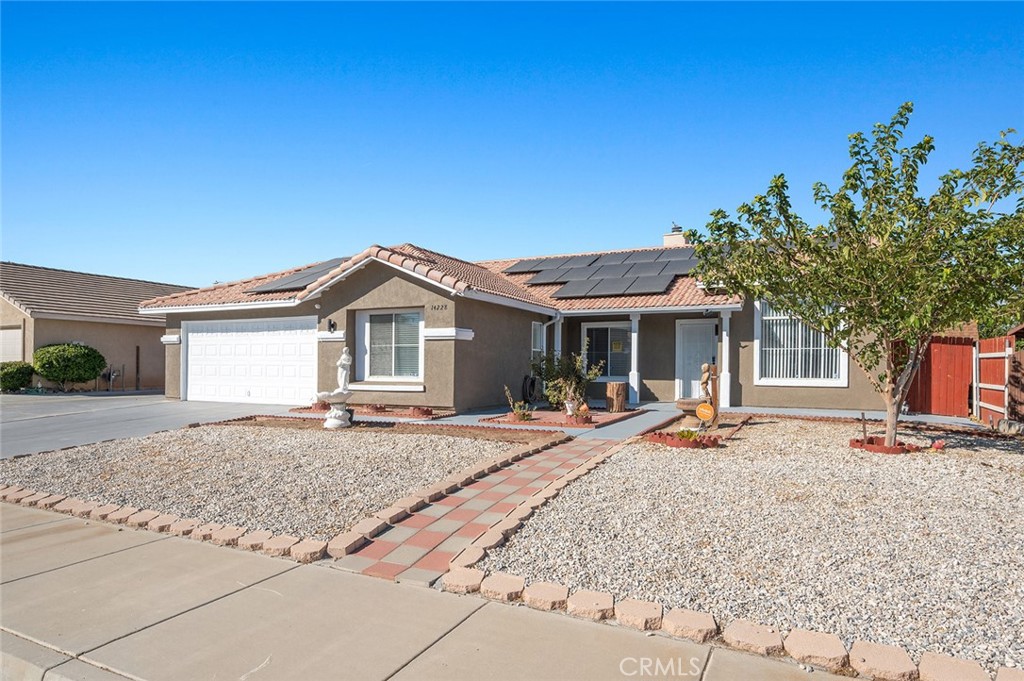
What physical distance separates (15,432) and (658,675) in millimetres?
12840

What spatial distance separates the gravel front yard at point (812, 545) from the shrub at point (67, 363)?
2124 centimetres

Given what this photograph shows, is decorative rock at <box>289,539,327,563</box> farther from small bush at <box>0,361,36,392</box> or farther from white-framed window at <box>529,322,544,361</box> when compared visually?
small bush at <box>0,361,36,392</box>

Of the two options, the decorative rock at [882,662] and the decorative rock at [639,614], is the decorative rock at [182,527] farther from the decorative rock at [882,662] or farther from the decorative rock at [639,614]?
the decorative rock at [882,662]

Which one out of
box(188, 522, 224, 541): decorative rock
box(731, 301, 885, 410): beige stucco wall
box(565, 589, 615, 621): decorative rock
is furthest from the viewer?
box(731, 301, 885, 410): beige stucco wall

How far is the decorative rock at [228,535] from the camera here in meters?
5.27

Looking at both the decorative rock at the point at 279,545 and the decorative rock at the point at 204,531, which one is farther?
the decorative rock at the point at 204,531

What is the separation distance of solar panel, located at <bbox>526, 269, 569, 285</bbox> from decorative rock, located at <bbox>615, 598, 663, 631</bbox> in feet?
51.0

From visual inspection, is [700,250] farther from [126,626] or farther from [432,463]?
[126,626]

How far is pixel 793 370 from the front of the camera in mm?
15305

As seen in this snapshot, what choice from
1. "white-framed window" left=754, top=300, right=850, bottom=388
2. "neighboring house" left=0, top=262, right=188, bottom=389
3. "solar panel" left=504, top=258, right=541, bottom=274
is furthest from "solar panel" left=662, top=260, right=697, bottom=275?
"neighboring house" left=0, top=262, right=188, bottom=389

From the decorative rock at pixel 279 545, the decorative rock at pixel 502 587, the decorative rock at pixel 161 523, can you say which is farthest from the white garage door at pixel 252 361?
the decorative rock at pixel 502 587

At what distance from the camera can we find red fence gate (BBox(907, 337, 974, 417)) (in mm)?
14141

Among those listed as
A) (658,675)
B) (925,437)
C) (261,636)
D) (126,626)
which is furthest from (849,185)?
(126,626)

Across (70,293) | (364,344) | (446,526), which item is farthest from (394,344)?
(70,293)
